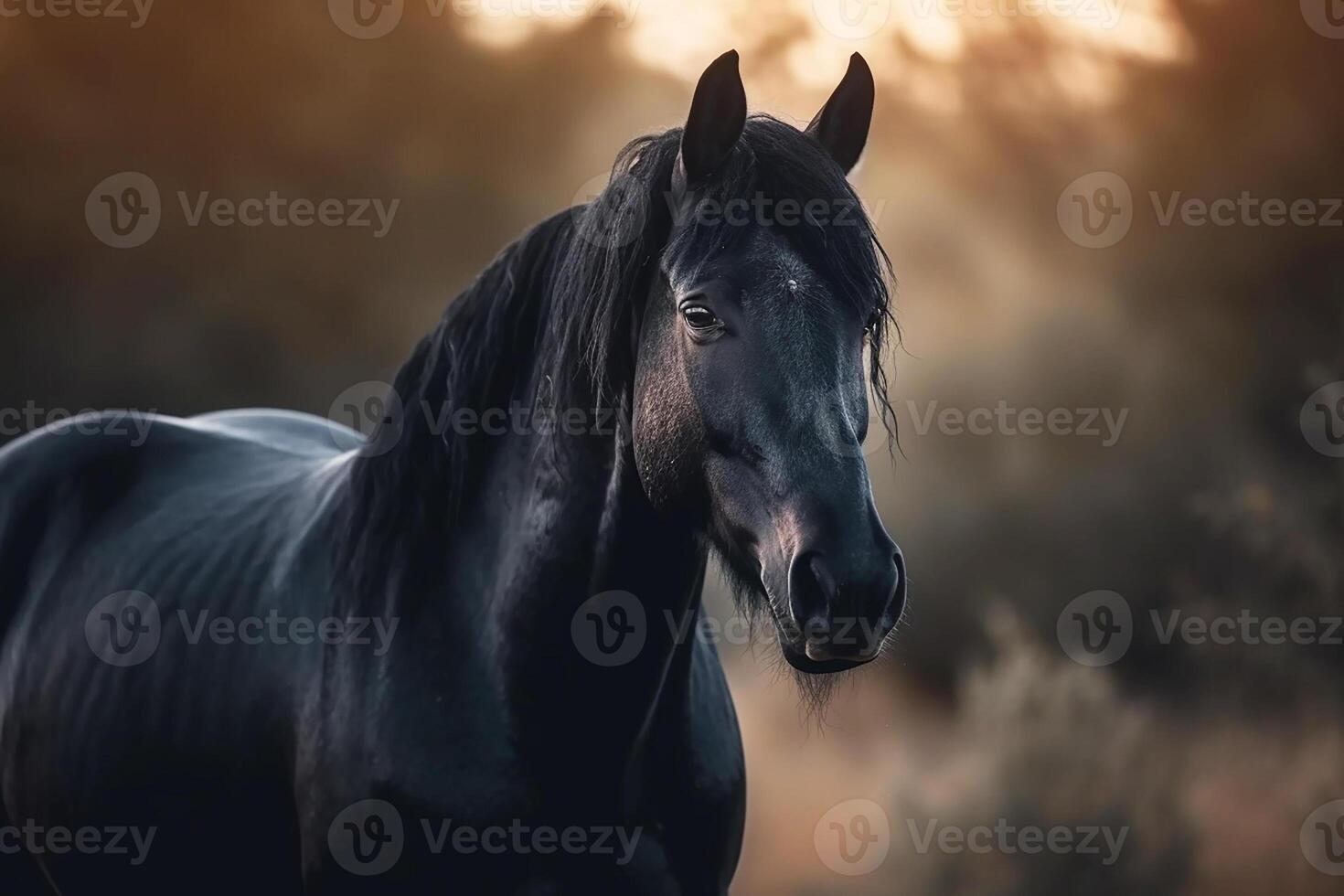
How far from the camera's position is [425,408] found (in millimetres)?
2910

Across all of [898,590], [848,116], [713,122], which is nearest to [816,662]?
[898,590]

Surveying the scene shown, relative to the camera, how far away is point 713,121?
2.51 metres

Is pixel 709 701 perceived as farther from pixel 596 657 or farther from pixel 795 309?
pixel 795 309

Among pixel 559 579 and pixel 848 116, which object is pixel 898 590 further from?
pixel 848 116

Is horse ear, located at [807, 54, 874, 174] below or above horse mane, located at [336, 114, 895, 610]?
above

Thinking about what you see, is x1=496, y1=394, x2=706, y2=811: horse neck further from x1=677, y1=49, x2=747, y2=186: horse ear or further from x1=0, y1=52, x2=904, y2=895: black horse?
x1=677, y1=49, x2=747, y2=186: horse ear

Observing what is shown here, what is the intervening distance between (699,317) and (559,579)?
0.62 metres

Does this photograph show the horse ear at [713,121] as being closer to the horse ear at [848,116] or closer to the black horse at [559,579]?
the black horse at [559,579]

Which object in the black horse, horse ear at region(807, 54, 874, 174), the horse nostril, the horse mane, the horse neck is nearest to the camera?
the horse nostril

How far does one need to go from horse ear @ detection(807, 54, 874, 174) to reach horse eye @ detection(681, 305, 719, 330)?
62 cm

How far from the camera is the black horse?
2307 mm

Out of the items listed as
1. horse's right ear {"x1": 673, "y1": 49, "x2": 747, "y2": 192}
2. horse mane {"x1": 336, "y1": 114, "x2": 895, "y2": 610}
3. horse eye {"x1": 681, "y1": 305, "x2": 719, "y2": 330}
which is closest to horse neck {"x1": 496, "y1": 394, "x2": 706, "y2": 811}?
horse mane {"x1": 336, "y1": 114, "x2": 895, "y2": 610}

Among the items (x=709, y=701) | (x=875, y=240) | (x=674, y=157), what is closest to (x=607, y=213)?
(x=674, y=157)

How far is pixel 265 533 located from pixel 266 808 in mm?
723
